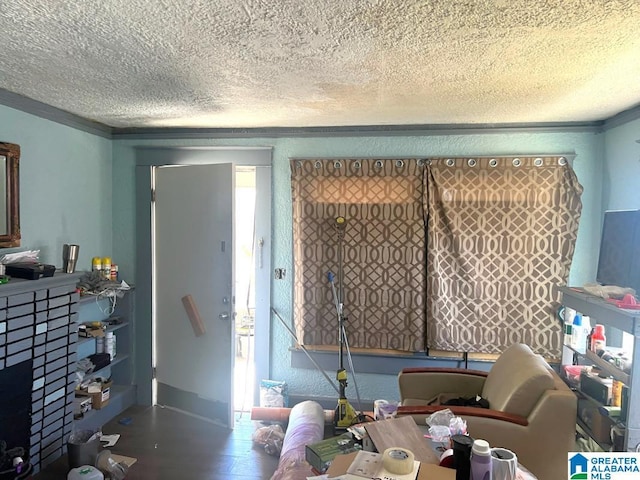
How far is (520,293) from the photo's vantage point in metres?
3.16

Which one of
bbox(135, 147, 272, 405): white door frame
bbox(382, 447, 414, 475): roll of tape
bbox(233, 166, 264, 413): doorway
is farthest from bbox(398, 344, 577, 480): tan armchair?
bbox(233, 166, 264, 413): doorway

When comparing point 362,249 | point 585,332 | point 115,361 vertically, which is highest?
point 362,249

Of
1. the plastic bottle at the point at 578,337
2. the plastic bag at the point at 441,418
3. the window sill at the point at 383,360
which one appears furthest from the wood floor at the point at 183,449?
the plastic bottle at the point at 578,337

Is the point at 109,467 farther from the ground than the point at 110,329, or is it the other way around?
the point at 110,329

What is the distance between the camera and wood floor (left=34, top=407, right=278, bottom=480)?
2.64m

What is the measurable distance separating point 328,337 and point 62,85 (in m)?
2.41

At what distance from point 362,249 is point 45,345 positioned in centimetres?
215

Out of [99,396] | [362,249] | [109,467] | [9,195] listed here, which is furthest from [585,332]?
[9,195]

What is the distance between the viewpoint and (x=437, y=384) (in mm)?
2785

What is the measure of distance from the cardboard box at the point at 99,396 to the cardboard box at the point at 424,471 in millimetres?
2367

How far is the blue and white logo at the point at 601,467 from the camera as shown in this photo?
4.90 ft

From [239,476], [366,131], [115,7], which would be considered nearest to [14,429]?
[239,476]

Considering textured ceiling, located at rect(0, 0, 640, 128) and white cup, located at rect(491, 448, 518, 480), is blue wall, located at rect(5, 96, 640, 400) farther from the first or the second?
white cup, located at rect(491, 448, 518, 480)

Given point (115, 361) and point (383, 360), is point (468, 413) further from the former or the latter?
point (115, 361)
